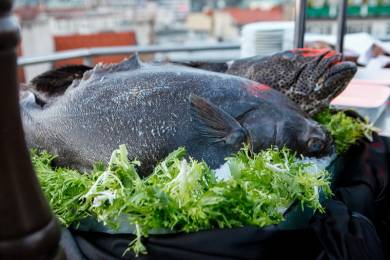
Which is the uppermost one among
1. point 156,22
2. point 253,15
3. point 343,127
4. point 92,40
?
point 343,127

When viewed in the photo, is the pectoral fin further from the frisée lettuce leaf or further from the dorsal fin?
the dorsal fin

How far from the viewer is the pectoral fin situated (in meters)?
Result: 1.11

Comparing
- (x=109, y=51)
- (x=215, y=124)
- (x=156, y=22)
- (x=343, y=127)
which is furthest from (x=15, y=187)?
(x=156, y=22)

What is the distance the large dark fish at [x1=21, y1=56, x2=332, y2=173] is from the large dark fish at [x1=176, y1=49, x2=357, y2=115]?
14 cm

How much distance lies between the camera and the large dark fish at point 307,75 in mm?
1362

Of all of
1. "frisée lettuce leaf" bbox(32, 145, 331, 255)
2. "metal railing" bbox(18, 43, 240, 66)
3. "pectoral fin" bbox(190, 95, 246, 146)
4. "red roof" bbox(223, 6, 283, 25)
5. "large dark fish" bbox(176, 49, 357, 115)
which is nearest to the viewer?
"frisée lettuce leaf" bbox(32, 145, 331, 255)

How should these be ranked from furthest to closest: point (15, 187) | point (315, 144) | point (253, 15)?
point (253, 15)
point (315, 144)
point (15, 187)

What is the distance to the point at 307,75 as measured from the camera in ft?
4.52

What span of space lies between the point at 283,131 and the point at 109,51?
255 centimetres

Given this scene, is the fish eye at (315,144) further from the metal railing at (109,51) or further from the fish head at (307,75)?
the metal railing at (109,51)

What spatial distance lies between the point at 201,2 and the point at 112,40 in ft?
79.7

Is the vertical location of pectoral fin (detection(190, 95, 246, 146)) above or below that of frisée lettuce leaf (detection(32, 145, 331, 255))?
above

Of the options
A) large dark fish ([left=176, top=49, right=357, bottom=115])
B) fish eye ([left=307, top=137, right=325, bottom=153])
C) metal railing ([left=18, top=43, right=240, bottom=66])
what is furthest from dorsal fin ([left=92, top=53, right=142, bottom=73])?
metal railing ([left=18, top=43, right=240, bottom=66])

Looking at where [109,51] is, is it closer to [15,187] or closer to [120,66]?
[120,66]
